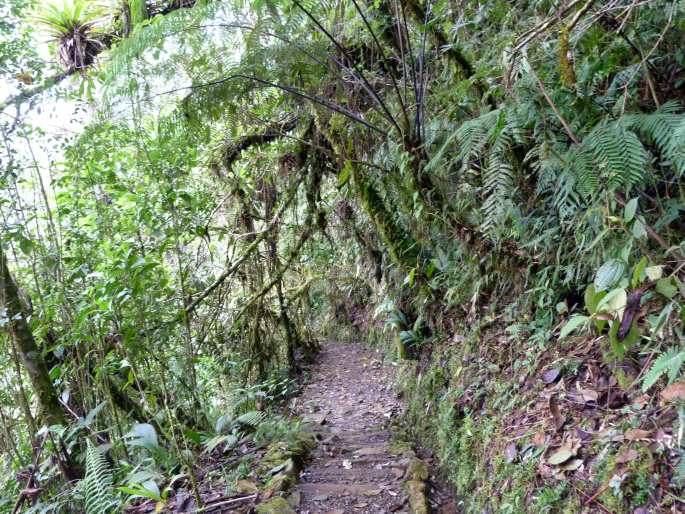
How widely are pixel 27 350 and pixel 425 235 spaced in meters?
3.24

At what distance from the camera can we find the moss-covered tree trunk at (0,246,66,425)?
3.28m

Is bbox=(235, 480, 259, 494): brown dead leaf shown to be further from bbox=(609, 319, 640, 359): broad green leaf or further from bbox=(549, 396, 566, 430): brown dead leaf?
bbox=(609, 319, 640, 359): broad green leaf

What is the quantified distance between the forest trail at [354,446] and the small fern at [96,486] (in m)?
1.14

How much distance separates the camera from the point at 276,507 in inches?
111

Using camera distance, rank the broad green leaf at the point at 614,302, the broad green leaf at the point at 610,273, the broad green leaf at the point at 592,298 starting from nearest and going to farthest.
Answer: the broad green leaf at the point at 614,302 < the broad green leaf at the point at 592,298 < the broad green leaf at the point at 610,273

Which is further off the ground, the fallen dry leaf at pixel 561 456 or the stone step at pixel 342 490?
the fallen dry leaf at pixel 561 456

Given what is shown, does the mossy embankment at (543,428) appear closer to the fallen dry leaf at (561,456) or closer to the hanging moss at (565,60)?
the fallen dry leaf at (561,456)

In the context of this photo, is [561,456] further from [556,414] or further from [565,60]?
[565,60]

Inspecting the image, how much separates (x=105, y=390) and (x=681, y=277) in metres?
3.68

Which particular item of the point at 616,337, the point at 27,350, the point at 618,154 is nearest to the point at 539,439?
the point at 616,337

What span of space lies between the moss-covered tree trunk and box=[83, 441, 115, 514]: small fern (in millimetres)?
715

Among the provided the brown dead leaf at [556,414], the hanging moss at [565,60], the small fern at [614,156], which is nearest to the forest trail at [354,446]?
the brown dead leaf at [556,414]

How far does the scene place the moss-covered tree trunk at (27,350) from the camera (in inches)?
129

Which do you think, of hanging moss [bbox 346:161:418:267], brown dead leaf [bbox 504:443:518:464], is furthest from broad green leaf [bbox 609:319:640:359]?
hanging moss [bbox 346:161:418:267]
